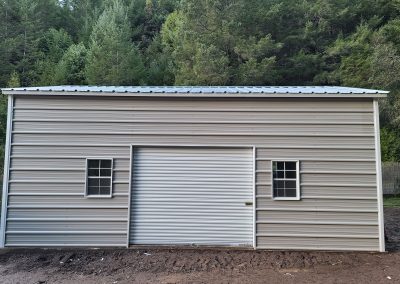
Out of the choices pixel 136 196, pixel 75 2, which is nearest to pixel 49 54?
pixel 75 2

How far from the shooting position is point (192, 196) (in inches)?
364

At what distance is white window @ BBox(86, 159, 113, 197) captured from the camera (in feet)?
29.8

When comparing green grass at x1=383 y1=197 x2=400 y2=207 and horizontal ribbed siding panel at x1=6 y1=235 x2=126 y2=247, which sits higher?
green grass at x1=383 y1=197 x2=400 y2=207

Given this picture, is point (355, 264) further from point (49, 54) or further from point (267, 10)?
point (49, 54)

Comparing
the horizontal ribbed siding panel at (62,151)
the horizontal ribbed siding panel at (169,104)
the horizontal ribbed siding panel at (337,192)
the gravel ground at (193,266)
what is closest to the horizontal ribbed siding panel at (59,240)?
the gravel ground at (193,266)

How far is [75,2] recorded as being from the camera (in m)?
37.6

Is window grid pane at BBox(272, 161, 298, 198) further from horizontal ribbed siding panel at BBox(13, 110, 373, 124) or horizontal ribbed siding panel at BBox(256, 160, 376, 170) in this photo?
horizontal ribbed siding panel at BBox(13, 110, 373, 124)

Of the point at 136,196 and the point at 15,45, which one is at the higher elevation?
the point at 15,45

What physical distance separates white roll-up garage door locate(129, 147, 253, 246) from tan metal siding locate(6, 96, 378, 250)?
262mm

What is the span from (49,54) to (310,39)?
18.4 meters

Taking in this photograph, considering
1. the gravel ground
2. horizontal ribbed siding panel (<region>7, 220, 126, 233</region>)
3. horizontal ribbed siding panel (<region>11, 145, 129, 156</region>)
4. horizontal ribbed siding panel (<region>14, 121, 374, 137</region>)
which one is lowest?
the gravel ground

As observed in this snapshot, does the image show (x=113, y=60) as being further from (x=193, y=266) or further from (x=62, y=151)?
(x=193, y=266)

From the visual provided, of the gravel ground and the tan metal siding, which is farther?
the tan metal siding

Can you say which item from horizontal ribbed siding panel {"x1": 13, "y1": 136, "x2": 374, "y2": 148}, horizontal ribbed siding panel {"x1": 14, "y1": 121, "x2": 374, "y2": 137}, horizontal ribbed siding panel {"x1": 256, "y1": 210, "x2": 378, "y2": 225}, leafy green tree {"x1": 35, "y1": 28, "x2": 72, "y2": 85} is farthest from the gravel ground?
leafy green tree {"x1": 35, "y1": 28, "x2": 72, "y2": 85}
